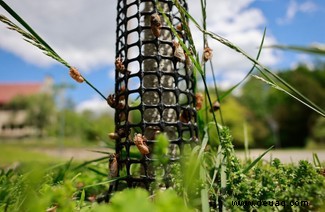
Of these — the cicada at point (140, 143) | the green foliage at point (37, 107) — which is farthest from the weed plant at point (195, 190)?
the green foliage at point (37, 107)

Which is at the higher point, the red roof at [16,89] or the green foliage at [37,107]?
the red roof at [16,89]

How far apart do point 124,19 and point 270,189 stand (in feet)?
2.77

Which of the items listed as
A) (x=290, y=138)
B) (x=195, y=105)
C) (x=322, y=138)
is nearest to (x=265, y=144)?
(x=290, y=138)

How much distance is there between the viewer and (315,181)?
0.63 m

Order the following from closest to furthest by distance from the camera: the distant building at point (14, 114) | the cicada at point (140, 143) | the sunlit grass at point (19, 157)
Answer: the cicada at point (140, 143)
the sunlit grass at point (19, 157)
the distant building at point (14, 114)

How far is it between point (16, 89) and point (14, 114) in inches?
240

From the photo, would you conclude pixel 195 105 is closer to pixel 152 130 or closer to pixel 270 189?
pixel 152 130

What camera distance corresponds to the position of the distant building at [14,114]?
1566 inches

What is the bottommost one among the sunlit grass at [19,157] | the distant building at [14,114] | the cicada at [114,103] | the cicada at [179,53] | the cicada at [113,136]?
the sunlit grass at [19,157]

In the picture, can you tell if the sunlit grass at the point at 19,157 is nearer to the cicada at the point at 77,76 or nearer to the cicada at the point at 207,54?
the cicada at the point at 77,76

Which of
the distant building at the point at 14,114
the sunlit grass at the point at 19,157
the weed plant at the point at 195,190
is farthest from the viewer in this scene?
the distant building at the point at 14,114

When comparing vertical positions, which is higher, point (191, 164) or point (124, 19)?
point (124, 19)

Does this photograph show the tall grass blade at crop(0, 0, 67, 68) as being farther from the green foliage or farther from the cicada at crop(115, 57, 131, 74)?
the green foliage

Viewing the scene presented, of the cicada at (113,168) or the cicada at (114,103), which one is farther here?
the cicada at (114,103)
